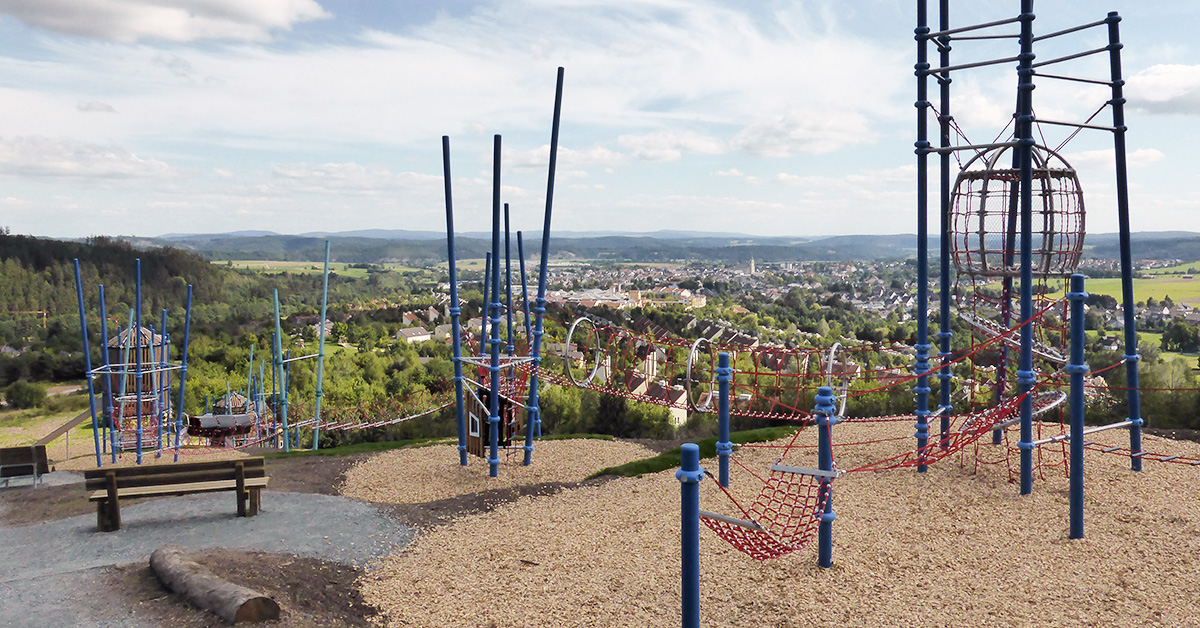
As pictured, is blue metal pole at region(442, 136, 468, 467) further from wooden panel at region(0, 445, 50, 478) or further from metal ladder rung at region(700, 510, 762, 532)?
wooden panel at region(0, 445, 50, 478)

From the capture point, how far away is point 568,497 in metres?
11.5

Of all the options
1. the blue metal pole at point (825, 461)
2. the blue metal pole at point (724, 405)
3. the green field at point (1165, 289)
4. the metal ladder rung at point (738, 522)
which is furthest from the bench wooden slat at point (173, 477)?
the green field at point (1165, 289)

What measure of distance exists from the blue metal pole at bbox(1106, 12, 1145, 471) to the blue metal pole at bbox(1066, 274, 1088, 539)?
3254 millimetres

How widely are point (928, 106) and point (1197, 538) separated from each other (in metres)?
6.03

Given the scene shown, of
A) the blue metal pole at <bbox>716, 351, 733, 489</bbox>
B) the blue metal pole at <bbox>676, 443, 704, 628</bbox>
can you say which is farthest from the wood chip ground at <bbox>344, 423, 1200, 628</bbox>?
the blue metal pole at <bbox>676, 443, 704, 628</bbox>

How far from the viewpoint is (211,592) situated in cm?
655

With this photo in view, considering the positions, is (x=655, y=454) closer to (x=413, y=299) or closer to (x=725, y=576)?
(x=725, y=576)

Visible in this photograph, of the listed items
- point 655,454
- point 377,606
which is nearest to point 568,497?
point 655,454

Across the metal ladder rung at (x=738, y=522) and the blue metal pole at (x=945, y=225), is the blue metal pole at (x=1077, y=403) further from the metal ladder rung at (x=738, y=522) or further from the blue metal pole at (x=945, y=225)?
the metal ladder rung at (x=738, y=522)

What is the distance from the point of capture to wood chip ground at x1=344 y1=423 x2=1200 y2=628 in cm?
688

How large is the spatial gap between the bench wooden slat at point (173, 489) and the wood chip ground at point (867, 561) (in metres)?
2.57

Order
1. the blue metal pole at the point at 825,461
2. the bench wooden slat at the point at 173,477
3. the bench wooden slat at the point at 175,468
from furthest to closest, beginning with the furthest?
1. the bench wooden slat at the point at 173,477
2. the bench wooden slat at the point at 175,468
3. the blue metal pole at the point at 825,461

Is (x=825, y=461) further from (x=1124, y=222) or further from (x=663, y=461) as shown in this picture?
(x=1124, y=222)

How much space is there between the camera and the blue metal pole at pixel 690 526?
545 cm
